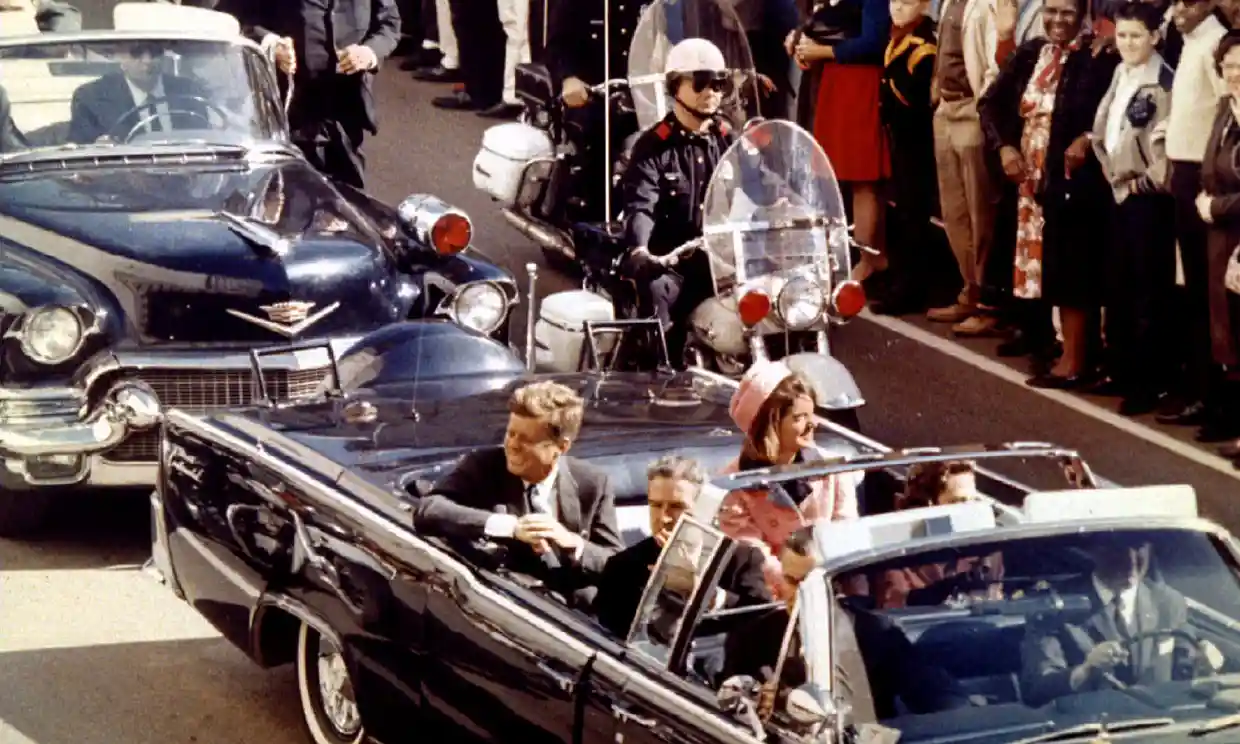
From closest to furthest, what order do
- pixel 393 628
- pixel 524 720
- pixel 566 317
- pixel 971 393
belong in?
pixel 524 720, pixel 393 628, pixel 566 317, pixel 971 393

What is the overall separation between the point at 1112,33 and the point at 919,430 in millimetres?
2049

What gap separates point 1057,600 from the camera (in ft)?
18.4

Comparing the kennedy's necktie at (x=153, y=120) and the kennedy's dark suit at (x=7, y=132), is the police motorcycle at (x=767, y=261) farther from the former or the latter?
the kennedy's dark suit at (x=7, y=132)

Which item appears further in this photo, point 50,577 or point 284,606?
point 50,577

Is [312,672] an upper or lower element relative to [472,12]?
lower

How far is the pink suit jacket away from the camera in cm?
606

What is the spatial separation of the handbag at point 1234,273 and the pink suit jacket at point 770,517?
15.4 ft

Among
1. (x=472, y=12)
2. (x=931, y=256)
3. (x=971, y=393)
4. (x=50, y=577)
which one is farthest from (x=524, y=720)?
(x=472, y=12)

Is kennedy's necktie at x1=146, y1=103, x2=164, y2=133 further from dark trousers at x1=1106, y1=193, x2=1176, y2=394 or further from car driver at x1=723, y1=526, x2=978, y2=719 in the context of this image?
car driver at x1=723, y1=526, x2=978, y2=719

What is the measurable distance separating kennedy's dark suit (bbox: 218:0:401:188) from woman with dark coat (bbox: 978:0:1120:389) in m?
3.72

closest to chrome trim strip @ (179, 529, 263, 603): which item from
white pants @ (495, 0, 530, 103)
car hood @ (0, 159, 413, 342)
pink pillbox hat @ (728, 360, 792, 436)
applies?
pink pillbox hat @ (728, 360, 792, 436)

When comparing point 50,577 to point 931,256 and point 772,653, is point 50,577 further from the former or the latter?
point 931,256

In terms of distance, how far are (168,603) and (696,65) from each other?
10.1 ft

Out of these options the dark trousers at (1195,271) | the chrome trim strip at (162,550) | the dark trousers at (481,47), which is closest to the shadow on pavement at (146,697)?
the chrome trim strip at (162,550)
